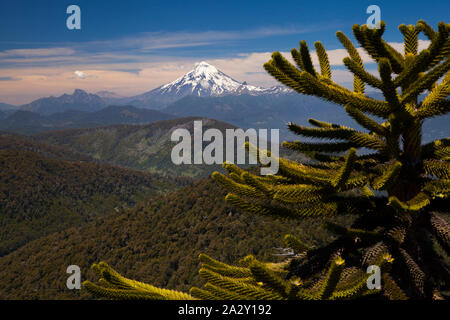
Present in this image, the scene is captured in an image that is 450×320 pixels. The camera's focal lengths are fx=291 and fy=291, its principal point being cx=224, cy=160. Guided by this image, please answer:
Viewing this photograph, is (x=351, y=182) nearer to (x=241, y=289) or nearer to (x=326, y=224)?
(x=326, y=224)

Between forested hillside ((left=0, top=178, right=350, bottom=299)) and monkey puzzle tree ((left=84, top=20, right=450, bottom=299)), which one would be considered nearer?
monkey puzzle tree ((left=84, top=20, right=450, bottom=299))

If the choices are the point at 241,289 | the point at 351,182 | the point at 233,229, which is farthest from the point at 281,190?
the point at 233,229
